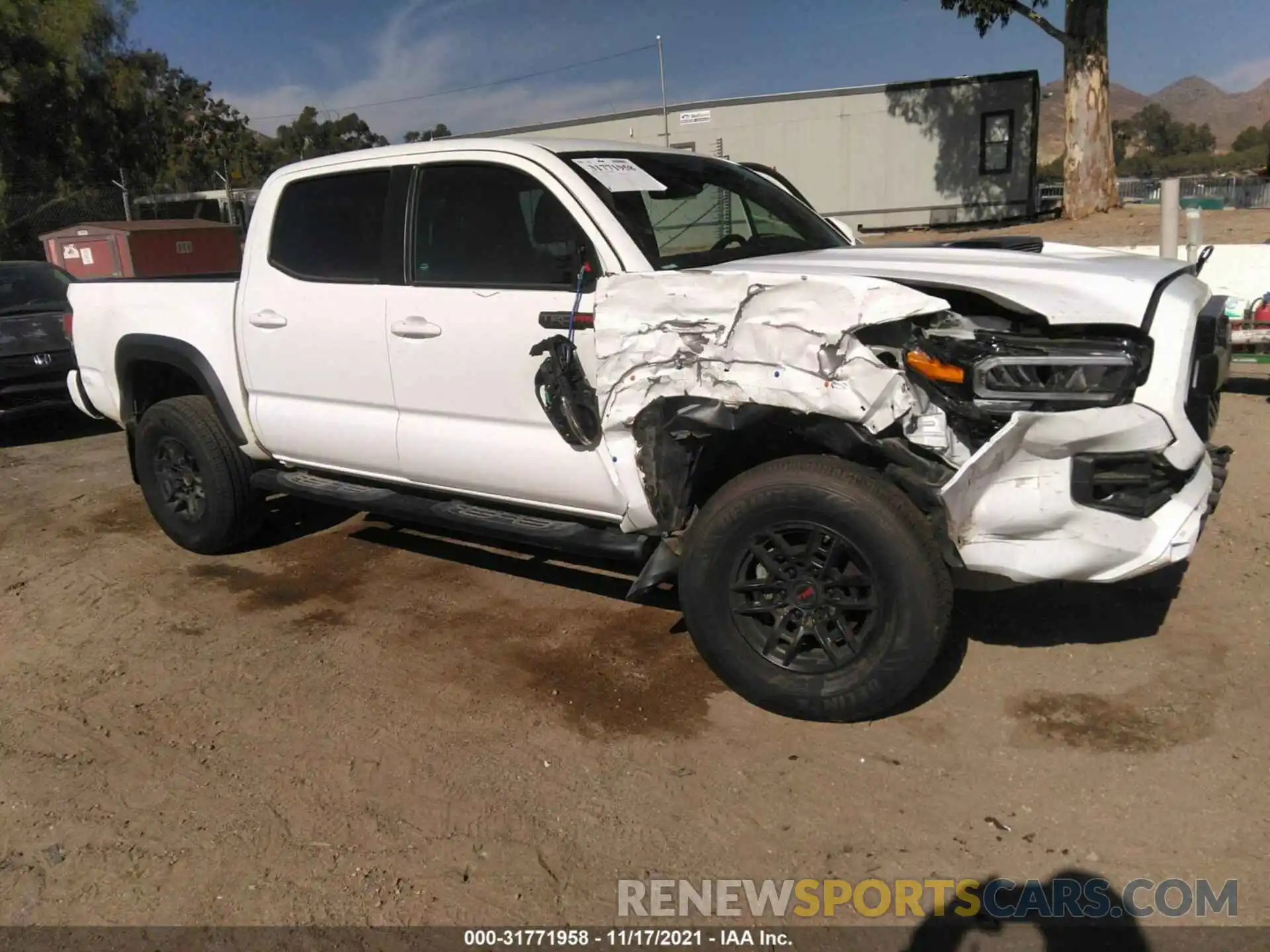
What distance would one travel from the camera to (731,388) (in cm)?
A: 327

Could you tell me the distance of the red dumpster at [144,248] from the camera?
16734mm

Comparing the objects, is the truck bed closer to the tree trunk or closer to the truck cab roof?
the truck cab roof

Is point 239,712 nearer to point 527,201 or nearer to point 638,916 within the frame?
point 638,916

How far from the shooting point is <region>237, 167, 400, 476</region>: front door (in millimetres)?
4422

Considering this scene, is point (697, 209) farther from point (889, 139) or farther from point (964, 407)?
point (889, 139)

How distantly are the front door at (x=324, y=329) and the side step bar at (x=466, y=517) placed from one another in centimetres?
11

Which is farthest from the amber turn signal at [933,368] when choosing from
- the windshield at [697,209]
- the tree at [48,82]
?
the tree at [48,82]

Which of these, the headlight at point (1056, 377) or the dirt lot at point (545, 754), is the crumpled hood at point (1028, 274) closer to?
the headlight at point (1056, 377)

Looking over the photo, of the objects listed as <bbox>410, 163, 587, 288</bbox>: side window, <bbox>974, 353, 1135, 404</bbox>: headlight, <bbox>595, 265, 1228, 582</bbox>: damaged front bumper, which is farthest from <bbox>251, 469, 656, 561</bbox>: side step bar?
<bbox>974, 353, 1135, 404</bbox>: headlight

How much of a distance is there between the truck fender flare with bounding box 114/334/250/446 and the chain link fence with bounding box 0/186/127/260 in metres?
20.1

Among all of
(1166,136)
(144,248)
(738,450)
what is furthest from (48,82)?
(1166,136)

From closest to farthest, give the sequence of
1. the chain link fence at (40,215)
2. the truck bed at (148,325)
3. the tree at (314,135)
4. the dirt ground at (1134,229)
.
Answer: the truck bed at (148,325) → the dirt ground at (1134,229) → the chain link fence at (40,215) → the tree at (314,135)

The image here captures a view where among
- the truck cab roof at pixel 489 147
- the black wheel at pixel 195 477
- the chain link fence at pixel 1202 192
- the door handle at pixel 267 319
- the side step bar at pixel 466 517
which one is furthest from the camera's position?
the chain link fence at pixel 1202 192

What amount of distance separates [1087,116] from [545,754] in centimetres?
1999
